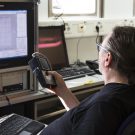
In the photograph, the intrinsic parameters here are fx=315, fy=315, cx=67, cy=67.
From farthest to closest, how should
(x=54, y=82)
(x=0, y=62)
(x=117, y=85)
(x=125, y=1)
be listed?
1. (x=125, y=1)
2. (x=0, y=62)
3. (x=54, y=82)
4. (x=117, y=85)

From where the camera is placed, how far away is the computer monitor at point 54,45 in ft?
8.92

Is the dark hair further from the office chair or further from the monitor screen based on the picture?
the monitor screen

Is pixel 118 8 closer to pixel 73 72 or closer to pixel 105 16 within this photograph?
pixel 105 16

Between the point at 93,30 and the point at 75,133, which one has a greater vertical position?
the point at 93,30

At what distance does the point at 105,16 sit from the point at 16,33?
5.27 feet

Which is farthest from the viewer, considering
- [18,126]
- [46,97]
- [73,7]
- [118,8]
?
[118,8]

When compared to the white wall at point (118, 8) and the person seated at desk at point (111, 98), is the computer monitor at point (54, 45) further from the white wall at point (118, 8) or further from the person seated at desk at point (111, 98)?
the person seated at desk at point (111, 98)

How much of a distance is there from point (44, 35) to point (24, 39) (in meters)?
0.64

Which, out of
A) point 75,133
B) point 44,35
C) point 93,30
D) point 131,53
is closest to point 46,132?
point 75,133

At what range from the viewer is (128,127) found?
118 cm

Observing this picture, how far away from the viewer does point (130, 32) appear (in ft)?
4.44

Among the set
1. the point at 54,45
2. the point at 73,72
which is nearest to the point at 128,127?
the point at 73,72

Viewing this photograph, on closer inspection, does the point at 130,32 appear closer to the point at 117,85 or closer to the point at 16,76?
the point at 117,85

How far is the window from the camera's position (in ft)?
9.83
